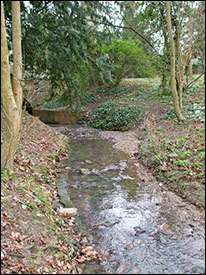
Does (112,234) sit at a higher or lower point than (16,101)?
lower

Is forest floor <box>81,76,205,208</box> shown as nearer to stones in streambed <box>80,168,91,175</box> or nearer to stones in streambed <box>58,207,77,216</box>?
stones in streambed <box>80,168,91,175</box>

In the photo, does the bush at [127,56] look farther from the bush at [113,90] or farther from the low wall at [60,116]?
the low wall at [60,116]

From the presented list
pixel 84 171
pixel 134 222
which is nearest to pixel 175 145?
pixel 84 171

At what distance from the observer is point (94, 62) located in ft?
28.4

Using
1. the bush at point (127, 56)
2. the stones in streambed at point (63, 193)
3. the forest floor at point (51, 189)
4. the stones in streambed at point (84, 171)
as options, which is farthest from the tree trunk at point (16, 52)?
the bush at point (127, 56)

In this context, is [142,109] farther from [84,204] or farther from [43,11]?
[84,204]

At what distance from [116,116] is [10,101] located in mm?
9400

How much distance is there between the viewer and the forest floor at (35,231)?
3154 millimetres

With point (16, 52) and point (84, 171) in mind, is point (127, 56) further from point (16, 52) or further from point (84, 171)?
point (16, 52)

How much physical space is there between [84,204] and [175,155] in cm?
270

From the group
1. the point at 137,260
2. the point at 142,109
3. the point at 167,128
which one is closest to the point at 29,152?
the point at 137,260

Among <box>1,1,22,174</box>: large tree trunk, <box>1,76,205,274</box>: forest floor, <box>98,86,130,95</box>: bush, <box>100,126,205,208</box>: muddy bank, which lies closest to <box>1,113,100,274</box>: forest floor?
<box>1,76,205,274</box>: forest floor

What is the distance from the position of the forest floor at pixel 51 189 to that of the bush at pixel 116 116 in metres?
2.11

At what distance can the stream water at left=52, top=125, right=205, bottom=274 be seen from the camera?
Answer: 358 centimetres
